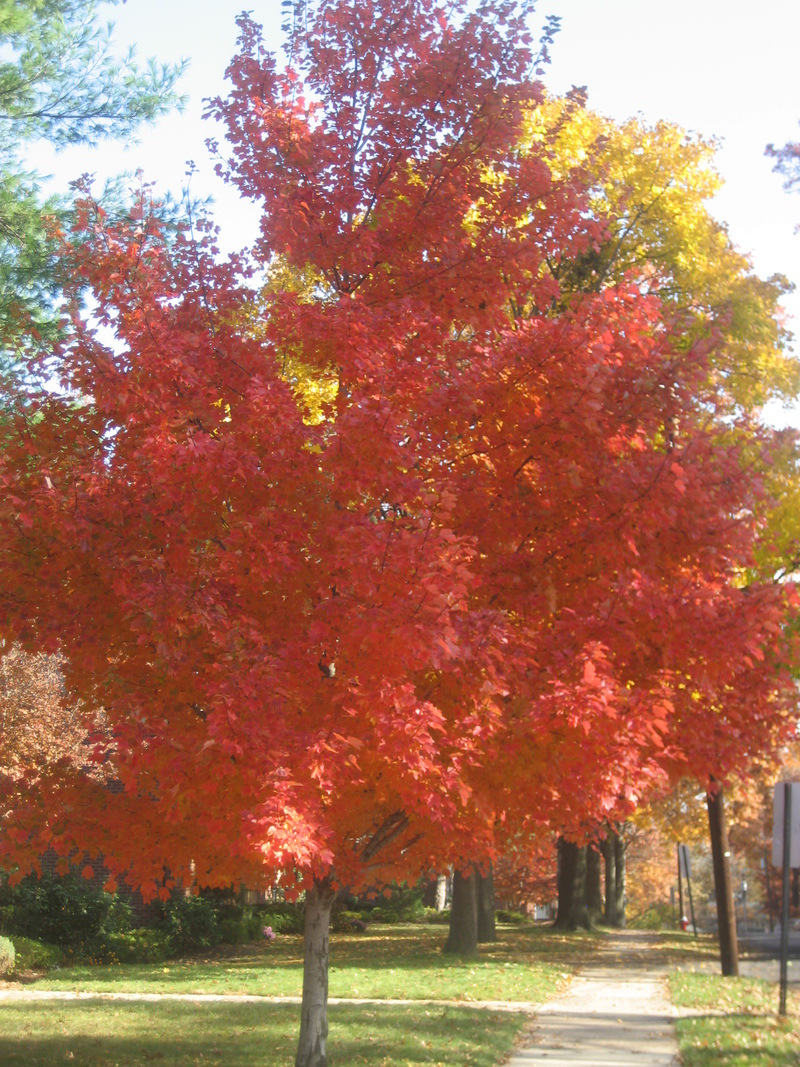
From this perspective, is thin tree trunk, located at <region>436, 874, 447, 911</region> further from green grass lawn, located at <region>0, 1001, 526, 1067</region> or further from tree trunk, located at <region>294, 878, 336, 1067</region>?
tree trunk, located at <region>294, 878, 336, 1067</region>

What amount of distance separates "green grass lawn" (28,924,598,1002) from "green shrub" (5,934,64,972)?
0.38 m

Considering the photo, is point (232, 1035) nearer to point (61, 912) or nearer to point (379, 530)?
point (379, 530)

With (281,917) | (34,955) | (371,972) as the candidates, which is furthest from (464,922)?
(281,917)

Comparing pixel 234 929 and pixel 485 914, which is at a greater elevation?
pixel 485 914

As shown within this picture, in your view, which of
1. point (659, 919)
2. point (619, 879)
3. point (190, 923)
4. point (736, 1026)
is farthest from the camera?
point (659, 919)

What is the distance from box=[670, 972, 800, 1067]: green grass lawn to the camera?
9492mm

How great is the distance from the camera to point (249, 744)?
6004 mm

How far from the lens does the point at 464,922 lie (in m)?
20.6

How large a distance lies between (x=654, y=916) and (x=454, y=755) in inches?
2446

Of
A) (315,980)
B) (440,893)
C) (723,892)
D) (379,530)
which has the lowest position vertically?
(440,893)

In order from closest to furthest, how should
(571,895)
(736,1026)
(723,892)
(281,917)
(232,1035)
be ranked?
1. (232,1035)
2. (736,1026)
3. (723,892)
4. (281,917)
5. (571,895)

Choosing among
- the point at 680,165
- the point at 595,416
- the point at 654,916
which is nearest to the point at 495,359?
the point at 595,416

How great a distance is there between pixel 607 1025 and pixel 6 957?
1024cm

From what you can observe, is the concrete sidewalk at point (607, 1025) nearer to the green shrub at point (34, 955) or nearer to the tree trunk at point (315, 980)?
the tree trunk at point (315, 980)
